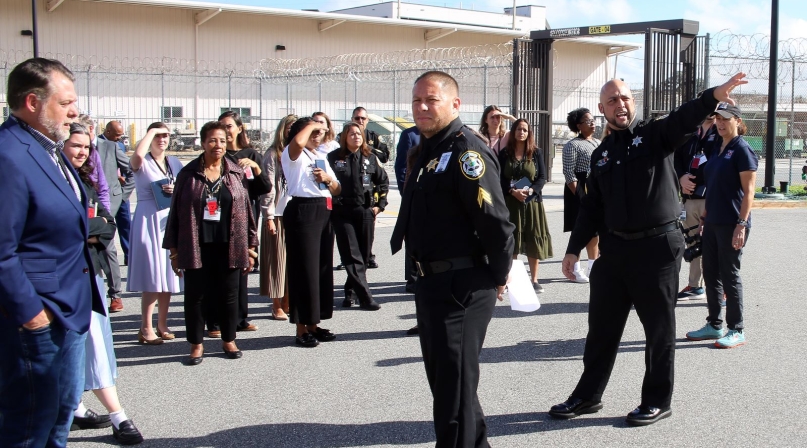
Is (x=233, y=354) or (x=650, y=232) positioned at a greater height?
(x=650, y=232)

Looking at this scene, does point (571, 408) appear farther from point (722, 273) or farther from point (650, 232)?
point (722, 273)

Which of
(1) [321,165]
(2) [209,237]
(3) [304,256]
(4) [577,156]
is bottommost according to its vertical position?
(3) [304,256]

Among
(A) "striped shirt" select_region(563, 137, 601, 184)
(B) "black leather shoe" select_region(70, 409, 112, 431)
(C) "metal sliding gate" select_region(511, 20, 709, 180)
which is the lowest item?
(B) "black leather shoe" select_region(70, 409, 112, 431)

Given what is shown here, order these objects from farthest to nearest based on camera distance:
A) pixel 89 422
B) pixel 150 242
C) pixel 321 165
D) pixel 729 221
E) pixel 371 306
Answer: pixel 371 306, pixel 321 165, pixel 150 242, pixel 729 221, pixel 89 422

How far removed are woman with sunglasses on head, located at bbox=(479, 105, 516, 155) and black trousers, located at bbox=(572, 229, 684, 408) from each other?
11.6ft

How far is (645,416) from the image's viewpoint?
4.74 metres

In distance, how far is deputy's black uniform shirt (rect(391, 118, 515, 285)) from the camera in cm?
371

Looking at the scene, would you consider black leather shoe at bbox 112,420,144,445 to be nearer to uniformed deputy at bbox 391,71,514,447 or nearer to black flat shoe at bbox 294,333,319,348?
uniformed deputy at bbox 391,71,514,447

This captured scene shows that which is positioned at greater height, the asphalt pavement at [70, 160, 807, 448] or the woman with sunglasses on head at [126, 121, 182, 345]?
the woman with sunglasses on head at [126, 121, 182, 345]

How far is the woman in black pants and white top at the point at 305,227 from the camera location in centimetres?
657

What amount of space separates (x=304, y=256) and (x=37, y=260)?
3.48m

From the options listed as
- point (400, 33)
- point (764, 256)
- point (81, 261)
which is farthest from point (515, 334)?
point (400, 33)

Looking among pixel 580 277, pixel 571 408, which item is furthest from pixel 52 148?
pixel 580 277

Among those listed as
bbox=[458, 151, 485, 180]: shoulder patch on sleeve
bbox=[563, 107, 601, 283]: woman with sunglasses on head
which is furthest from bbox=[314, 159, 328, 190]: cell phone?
bbox=[458, 151, 485, 180]: shoulder patch on sleeve
